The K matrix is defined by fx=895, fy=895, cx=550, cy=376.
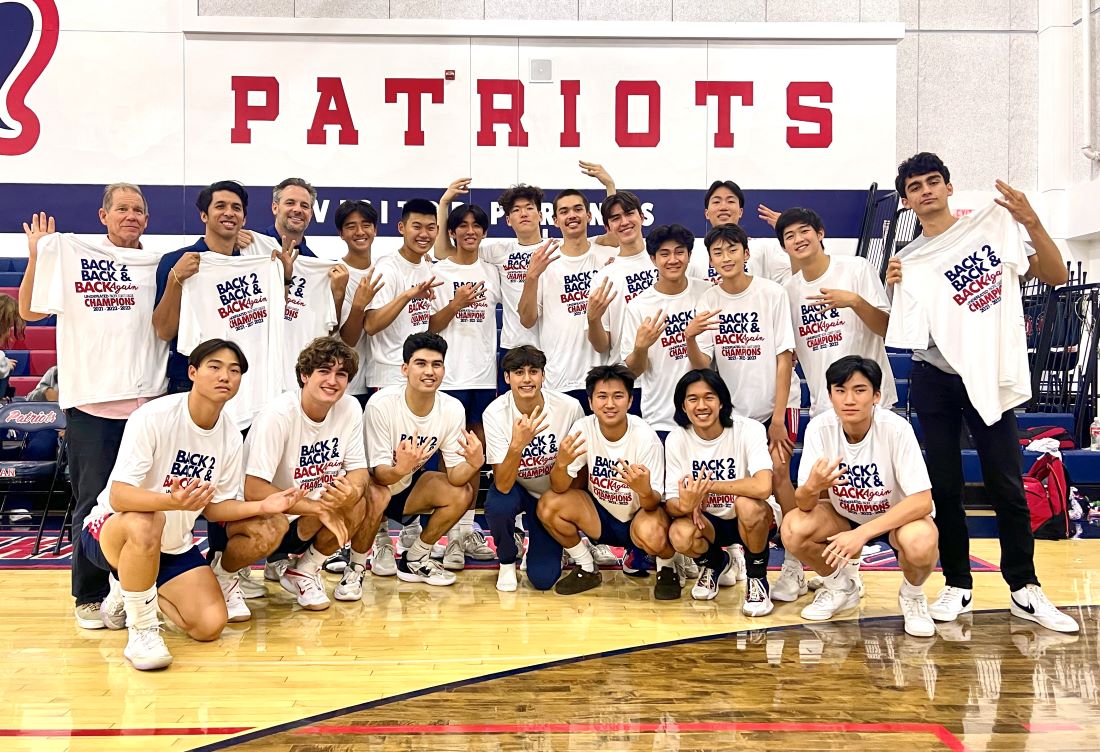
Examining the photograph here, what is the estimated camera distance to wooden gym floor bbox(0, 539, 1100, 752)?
8.79ft

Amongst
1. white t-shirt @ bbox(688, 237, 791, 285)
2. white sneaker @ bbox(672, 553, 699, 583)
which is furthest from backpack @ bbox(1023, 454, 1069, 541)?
white sneaker @ bbox(672, 553, 699, 583)

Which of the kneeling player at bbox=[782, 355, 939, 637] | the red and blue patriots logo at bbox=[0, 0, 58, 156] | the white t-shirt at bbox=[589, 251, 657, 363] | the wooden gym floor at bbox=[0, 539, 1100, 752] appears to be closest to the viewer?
the wooden gym floor at bbox=[0, 539, 1100, 752]

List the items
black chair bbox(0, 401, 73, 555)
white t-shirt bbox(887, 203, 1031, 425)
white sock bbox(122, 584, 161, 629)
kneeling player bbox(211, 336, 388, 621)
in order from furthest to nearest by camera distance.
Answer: black chair bbox(0, 401, 73, 555) < kneeling player bbox(211, 336, 388, 621) < white t-shirt bbox(887, 203, 1031, 425) < white sock bbox(122, 584, 161, 629)

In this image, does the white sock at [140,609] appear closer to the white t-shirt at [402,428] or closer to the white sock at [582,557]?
the white t-shirt at [402,428]

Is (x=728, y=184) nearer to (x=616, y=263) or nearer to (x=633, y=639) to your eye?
(x=616, y=263)

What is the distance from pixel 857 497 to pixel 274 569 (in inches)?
116

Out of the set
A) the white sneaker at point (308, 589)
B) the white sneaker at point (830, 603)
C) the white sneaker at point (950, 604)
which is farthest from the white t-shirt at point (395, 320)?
the white sneaker at point (950, 604)

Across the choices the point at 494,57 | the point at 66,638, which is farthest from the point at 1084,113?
the point at 66,638

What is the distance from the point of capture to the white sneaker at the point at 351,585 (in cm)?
439

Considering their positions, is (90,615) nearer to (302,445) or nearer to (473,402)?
(302,445)

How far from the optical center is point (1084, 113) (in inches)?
396

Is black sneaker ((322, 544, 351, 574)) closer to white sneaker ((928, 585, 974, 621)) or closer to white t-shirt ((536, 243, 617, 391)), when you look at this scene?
white t-shirt ((536, 243, 617, 391))

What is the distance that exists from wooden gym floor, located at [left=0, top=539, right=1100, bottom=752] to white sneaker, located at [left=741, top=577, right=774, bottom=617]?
0.08m

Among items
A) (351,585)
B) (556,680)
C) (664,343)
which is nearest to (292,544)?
(351,585)
